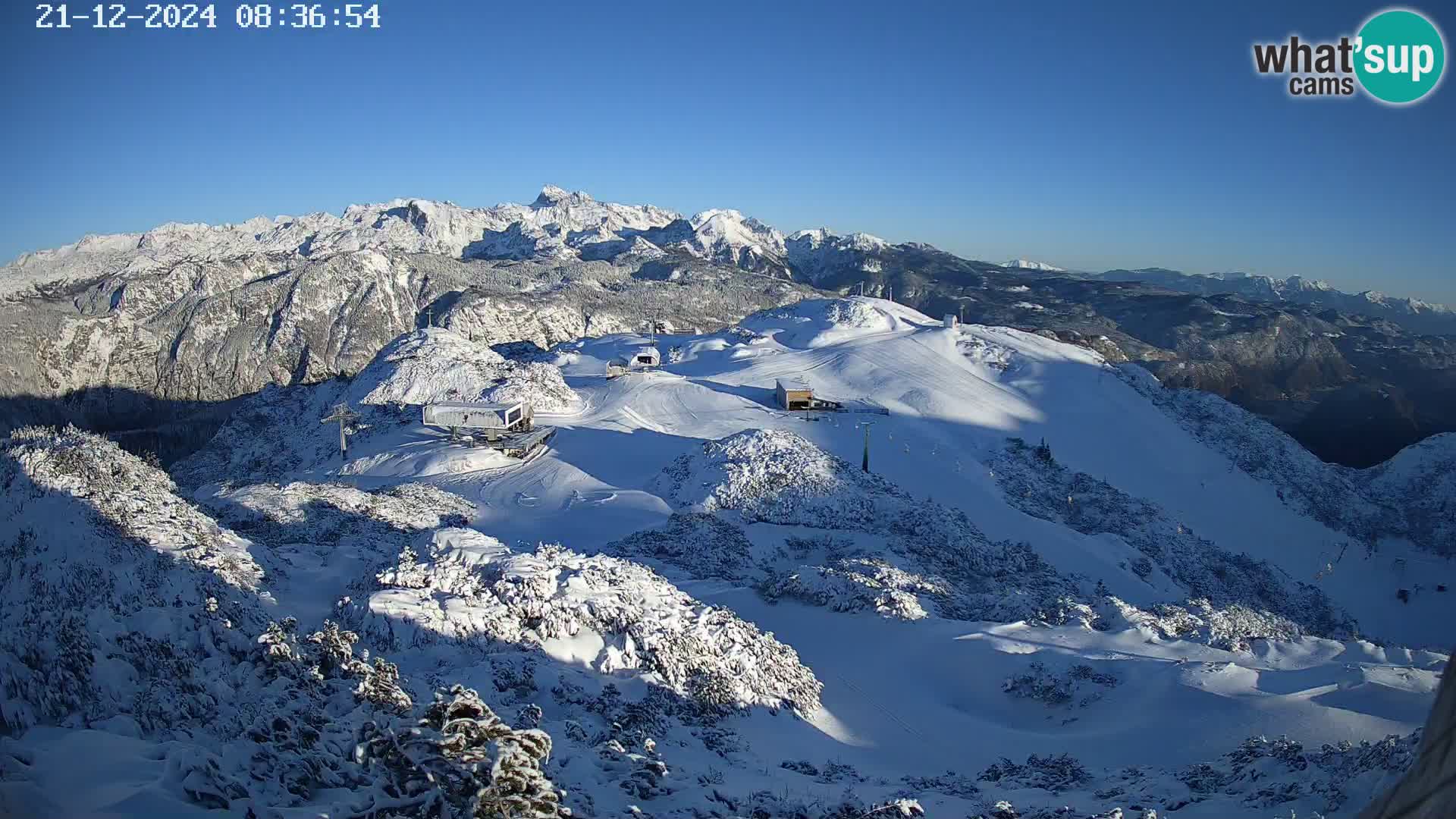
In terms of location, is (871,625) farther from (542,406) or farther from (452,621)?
(542,406)

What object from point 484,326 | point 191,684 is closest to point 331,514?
point 191,684

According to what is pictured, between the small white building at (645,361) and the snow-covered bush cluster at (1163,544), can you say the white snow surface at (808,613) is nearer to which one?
the snow-covered bush cluster at (1163,544)

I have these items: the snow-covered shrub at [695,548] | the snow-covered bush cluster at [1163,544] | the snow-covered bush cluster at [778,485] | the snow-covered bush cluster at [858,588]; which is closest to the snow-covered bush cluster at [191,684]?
the snow-covered shrub at [695,548]

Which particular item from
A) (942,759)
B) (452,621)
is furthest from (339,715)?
(942,759)

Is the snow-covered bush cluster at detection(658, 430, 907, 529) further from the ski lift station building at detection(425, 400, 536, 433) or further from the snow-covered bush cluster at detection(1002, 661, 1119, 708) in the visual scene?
the snow-covered bush cluster at detection(1002, 661, 1119, 708)

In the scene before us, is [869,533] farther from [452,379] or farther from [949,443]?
[452,379]
